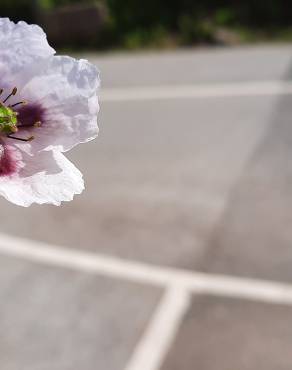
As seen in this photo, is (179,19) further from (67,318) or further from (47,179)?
(47,179)

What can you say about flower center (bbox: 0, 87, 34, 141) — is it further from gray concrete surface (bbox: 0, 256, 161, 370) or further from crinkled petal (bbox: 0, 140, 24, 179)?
gray concrete surface (bbox: 0, 256, 161, 370)

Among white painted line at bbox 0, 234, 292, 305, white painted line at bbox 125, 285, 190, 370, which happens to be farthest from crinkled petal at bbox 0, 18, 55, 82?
white painted line at bbox 0, 234, 292, 305

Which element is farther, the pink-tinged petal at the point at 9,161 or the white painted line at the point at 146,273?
the white painted line at the point at 146,273

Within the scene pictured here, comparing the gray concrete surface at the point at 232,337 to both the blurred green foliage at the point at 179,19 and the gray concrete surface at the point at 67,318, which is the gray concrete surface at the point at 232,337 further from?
the blurred green foliage at the point at 179,19

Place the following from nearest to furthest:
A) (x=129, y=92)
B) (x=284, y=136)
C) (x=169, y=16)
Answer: (x=284, y=136) < (x=129, y=92) < (x=169, y=16)

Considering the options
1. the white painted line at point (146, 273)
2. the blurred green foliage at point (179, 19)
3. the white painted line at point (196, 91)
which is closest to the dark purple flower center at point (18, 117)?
the white painted line at point (146, 273)

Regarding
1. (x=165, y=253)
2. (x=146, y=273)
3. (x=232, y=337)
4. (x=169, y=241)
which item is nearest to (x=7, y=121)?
(x=232, y=337)

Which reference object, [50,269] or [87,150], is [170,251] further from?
[87,150]

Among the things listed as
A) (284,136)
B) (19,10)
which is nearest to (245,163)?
(284,136)
